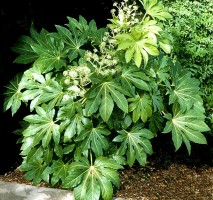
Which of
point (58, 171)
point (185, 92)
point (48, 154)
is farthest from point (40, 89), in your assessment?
point (185, 92)

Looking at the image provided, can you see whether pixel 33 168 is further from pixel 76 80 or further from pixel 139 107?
pixel 139 107

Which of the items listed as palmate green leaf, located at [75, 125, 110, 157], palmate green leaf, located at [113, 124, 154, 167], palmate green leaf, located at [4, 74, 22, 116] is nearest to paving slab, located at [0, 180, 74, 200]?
palmate green leaf, located at [75, 125, 110, 157]

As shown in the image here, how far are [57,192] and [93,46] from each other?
1.08 meters

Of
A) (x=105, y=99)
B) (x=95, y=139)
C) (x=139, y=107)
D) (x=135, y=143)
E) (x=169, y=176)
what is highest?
(x=105, y=99)

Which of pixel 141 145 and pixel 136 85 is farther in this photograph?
pixel 141 145

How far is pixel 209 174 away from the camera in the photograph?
12.5ft

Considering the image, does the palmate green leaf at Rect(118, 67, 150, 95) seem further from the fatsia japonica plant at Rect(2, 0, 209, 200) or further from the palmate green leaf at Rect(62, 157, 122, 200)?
the palmate green leaf at Rect(62, 157, 122, 200)

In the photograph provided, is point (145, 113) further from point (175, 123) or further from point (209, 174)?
point (209, 174)

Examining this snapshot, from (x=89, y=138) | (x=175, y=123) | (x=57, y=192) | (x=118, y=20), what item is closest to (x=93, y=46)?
(x=118, y=20)

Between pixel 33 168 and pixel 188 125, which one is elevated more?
pixel 188 125

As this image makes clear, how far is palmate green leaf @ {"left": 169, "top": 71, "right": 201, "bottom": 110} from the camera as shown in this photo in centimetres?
297

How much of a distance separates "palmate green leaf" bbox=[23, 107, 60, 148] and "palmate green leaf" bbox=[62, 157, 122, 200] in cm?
25

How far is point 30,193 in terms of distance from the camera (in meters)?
2.85

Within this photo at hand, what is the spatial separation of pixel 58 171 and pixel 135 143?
622 millimetres
